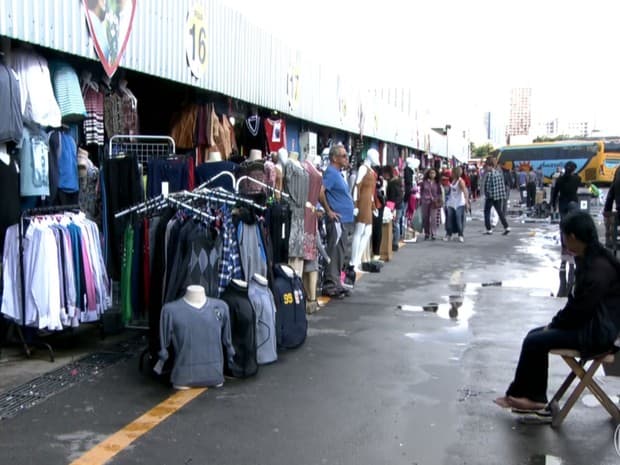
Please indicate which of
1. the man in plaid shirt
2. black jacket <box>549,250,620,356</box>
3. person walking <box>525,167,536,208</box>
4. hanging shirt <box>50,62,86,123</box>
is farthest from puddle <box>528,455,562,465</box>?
person walking <box>525,167,536,208</box>

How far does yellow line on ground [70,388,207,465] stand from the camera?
4.18 meters

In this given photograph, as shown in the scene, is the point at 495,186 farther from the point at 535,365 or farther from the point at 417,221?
the point at 535,365

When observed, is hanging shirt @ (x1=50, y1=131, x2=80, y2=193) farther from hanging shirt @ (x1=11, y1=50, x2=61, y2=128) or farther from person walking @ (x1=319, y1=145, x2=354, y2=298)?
person walking @ (x1=319, y1=145, x2=354, y2=298)

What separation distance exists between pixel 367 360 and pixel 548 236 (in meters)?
13.9

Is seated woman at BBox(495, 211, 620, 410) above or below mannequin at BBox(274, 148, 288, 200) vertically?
below

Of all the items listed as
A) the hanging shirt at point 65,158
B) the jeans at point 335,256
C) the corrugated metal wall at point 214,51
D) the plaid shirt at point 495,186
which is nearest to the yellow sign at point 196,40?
the corrugated metal wall at point 214,51

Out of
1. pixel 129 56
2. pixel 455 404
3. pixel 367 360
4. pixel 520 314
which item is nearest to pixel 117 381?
pixel 367 360

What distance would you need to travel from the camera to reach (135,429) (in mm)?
4629

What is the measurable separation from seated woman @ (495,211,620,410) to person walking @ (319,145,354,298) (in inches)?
180

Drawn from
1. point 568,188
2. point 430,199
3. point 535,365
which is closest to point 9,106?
point 535,365

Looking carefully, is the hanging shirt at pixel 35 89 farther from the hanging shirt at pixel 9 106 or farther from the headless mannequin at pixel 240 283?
the headless mannequin at pixel 240 283

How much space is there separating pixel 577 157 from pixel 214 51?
5104 centimetres

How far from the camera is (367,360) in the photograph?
6410 mm

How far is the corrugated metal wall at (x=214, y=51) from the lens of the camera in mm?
5938
